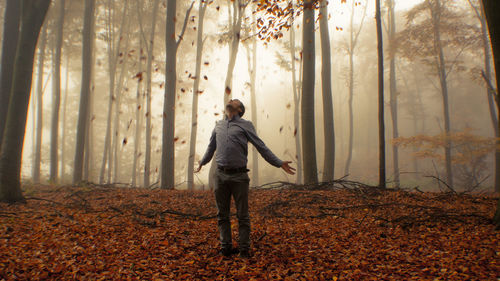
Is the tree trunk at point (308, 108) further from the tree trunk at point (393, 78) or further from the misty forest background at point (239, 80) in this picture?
the tree trunk at point (393, 78)

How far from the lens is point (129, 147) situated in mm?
35312

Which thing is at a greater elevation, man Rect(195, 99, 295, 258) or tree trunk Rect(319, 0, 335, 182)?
tree trunk Rect(319, 0, 335, 182)

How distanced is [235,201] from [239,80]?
18.1 meters

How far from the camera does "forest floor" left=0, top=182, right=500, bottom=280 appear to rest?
325cm

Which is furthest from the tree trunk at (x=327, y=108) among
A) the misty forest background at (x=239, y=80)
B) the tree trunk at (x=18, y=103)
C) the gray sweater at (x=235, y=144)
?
the tree trunk at (x=18, y=103)

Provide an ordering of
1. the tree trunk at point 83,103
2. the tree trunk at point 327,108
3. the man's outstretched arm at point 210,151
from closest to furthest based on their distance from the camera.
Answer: the man's outstretched arm at point 210,151 → the tree trunk at point 327,108 → the tree trunk at point 83,103

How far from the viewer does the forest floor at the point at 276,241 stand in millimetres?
3248

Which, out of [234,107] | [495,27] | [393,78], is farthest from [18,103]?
[393,78]

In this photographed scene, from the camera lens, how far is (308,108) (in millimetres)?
8781

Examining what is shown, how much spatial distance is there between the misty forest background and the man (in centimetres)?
400

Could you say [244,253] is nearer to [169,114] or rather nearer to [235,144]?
[235,144]

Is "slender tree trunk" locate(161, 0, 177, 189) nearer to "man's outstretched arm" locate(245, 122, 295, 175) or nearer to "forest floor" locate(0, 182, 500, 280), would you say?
"forest floor" locate(0, 182, 500, 280)

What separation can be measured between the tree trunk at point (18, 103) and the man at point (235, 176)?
20.6 ft

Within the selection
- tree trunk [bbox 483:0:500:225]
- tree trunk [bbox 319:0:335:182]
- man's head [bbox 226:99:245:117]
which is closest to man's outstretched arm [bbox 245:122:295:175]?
man's head [bbox 226:99:245:117]
